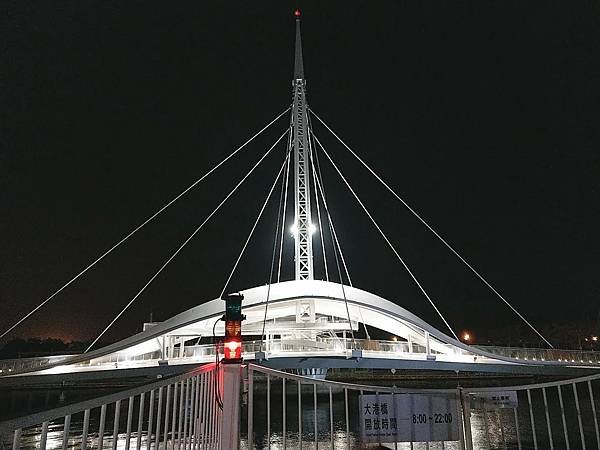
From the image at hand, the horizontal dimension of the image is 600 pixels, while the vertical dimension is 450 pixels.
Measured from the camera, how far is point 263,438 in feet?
64.6

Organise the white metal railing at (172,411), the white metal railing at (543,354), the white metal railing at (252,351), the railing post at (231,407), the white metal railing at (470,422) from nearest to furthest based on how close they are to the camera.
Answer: the white metal railing at (172,411), the railing post at (231,407), the white metal railing at (470,422), the white metal railing at (252,351), the white metal railing at (543,354)

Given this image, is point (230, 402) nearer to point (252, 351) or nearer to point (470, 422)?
point (470, 422)

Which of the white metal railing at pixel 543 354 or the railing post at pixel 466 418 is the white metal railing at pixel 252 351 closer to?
the white metal railing at pixel 543 354

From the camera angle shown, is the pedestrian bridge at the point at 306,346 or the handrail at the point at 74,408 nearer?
the handrail at the point at 74,408

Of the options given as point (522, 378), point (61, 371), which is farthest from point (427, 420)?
point (522, 378)

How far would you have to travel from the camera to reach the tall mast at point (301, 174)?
36.7 metres

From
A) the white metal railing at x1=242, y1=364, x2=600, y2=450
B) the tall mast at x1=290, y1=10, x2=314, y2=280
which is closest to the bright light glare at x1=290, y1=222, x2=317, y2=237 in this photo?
the tall mast at x1=290, y1=10, x2=314, y2=280

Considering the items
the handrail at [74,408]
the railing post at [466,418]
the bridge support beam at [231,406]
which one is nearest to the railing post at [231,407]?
the bridge support beam at [231,406]

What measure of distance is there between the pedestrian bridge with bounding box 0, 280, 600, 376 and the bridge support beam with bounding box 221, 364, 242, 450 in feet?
53.4

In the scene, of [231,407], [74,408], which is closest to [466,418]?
[231,407]

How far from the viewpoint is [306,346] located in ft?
78.0

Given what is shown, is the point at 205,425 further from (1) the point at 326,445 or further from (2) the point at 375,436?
(1) the point at 326,445

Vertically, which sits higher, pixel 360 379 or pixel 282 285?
pixel 282 285

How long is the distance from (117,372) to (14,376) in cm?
477
